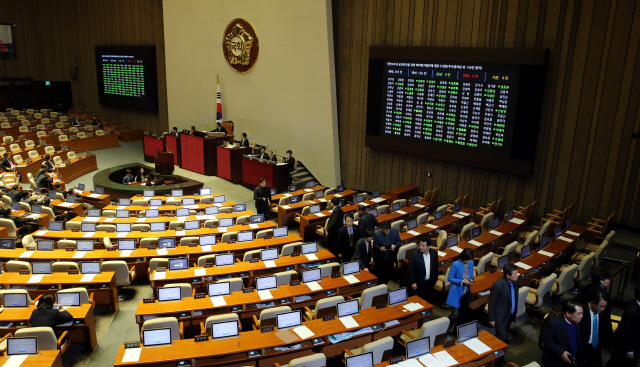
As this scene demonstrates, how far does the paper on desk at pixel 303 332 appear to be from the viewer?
5.84 m

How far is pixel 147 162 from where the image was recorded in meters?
18.5

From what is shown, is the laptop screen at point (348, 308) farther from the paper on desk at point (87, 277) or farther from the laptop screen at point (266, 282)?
the paper on desk at point (87, 277)

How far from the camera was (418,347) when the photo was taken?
5383 millimetres

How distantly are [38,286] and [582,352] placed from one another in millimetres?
7752

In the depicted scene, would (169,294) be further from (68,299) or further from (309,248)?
(309,248)

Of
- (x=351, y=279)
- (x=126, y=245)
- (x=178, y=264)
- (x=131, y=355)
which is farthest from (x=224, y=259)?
(x=131, y=355)

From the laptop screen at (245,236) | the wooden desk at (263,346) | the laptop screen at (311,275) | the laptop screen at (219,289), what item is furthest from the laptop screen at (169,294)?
the laptop screen at (245,236)

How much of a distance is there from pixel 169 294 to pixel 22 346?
1832 millimetres

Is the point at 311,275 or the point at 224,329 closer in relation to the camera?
the point at 224,329

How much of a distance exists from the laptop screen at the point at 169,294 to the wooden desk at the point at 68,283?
1.36 metres

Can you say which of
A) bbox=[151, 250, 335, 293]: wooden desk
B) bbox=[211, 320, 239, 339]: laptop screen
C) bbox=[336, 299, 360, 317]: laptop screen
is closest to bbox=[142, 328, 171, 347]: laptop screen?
bbox=[211, 320, 239, 339]: laptop screen

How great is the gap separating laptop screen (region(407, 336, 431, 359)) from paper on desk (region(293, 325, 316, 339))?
122 cm

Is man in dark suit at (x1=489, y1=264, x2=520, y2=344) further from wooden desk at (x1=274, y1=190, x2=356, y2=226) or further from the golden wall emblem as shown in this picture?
the golden wall emblem

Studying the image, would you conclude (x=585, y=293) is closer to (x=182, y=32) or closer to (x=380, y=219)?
(x=380, y=219)
